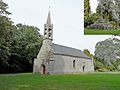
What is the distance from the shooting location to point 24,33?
25391 millimetres

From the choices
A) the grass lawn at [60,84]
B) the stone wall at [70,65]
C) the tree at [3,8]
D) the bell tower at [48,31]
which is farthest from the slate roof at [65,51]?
the grass lawn at [60,84]

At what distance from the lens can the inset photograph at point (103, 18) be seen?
12172 millimetres

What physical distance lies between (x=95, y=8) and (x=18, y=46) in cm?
1309

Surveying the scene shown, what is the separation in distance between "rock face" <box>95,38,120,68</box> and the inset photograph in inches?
361

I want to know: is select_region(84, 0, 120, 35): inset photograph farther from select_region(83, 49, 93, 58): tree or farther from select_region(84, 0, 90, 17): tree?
select_region(83, 49, 93, 58): tree

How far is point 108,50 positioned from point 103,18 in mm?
12206

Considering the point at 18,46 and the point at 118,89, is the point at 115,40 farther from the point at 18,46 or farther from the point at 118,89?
the point at 118,89

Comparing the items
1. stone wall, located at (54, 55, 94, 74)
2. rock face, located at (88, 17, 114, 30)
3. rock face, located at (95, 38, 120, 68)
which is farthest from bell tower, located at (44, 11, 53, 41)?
rock face, located at (88, 17, 114, 30)

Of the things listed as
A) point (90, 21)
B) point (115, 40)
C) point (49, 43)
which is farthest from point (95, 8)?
point (49, 43)

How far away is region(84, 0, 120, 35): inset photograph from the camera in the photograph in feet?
39.9

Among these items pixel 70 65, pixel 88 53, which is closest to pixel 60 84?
pixel 70 65

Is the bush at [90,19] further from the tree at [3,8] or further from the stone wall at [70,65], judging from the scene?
the stone wall at [70,65]

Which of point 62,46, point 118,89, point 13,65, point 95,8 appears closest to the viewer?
point 118,89

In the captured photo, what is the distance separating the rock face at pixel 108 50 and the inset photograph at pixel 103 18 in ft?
30.1
